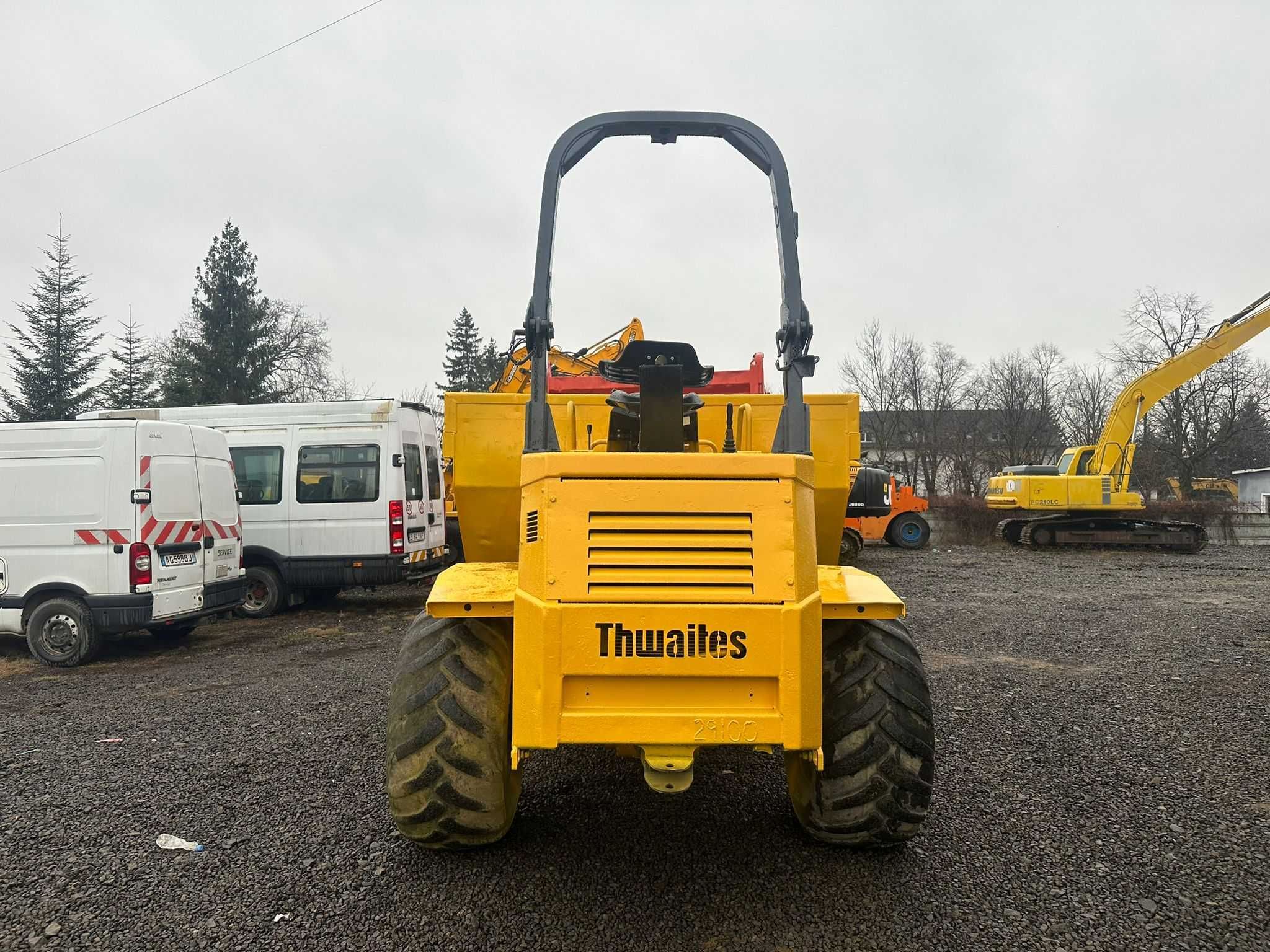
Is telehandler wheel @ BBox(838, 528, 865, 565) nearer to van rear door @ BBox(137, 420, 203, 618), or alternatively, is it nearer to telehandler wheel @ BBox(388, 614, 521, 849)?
van rear door @ BBox(137, 420, 203, 618)

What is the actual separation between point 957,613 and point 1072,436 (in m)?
39.9

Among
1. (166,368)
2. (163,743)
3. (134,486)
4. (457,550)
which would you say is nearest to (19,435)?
(134,486)

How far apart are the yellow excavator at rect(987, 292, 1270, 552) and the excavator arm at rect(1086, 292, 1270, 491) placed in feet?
0.05

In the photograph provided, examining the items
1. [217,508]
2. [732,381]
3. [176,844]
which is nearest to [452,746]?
[176,844]

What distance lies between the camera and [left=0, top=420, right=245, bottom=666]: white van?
759cm

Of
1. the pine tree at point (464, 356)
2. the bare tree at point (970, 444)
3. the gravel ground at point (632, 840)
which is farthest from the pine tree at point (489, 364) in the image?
the gravel ground at point (632, 840)

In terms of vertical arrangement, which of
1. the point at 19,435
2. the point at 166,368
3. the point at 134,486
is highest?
the point at 166,368

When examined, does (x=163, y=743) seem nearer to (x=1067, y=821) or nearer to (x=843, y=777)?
(x=843, y=777)

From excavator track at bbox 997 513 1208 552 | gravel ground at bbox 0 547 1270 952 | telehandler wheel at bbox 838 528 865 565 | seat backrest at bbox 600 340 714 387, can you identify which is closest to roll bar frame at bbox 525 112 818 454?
seat backrest at bbox 600 340 714 387

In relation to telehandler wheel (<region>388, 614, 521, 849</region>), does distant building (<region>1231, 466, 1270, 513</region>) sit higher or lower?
higher

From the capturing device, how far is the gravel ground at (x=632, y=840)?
2.74 metres

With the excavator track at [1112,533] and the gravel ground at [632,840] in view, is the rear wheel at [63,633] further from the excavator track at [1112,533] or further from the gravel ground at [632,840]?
the excavator track at [1112,533]

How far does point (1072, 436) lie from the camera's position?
1730 inches

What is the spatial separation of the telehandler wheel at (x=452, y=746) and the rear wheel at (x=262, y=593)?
8.28m
